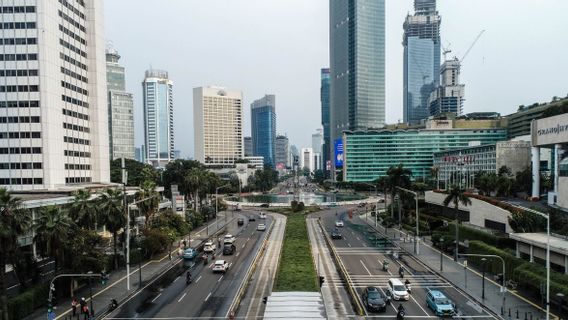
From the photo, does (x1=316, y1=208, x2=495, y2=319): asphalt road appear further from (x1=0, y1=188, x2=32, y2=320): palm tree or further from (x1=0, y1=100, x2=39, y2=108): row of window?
(x1=0, y1=100, x2=39, y2=108): row of window

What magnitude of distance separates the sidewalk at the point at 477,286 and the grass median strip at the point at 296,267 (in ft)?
55.8

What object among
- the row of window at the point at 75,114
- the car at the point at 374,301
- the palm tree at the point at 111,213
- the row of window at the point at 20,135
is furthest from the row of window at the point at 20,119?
the car at the point at 374,301

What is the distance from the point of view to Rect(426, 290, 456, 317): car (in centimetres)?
3778

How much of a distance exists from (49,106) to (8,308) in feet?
183

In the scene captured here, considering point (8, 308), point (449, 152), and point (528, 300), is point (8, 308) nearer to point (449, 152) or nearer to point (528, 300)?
point (528, 300)

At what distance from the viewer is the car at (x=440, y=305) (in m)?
37.8

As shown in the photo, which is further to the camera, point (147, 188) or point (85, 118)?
point (85, 118)

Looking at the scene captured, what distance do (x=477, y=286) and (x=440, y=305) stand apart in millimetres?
12495

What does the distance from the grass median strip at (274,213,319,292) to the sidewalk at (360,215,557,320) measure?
17.0 m

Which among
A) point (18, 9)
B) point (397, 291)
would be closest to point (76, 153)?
point (18, 9)

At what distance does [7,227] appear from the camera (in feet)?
113

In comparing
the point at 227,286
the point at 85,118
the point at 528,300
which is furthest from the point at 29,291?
the point at 85,118

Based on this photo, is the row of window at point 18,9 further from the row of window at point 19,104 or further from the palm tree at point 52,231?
the palm tree at point 52,231

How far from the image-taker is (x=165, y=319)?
37250mm
